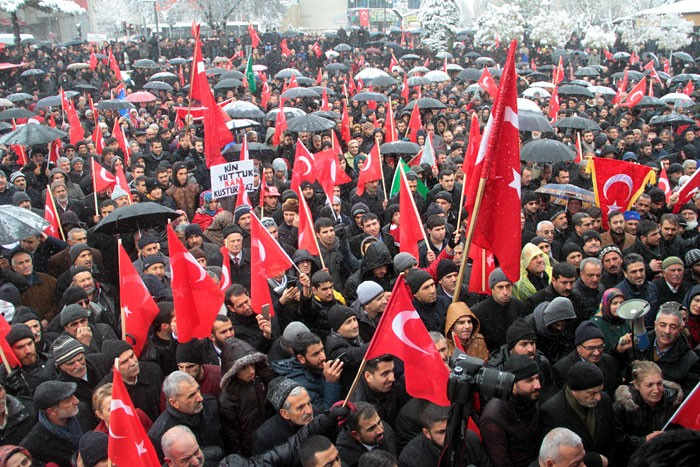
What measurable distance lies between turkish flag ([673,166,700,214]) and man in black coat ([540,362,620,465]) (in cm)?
467

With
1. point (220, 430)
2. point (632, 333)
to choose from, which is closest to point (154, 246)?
point (220, 430)

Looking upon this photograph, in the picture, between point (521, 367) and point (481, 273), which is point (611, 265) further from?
point (521, 367)

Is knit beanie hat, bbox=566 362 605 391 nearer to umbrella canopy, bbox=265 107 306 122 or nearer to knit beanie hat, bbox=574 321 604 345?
knit beanie hat, bbox=574 321 604 345

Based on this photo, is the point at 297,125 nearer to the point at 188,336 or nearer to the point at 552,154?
the point at 552,154

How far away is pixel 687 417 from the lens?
3.79 meters

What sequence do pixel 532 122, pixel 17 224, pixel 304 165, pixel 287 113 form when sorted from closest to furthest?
pixel 17 224
pixel 304 165
pixel 532 122
pixel 287 113

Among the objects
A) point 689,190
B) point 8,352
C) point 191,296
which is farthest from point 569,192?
point 8,352

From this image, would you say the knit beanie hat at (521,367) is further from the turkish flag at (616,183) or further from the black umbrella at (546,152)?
the black umbrella at (546,152)

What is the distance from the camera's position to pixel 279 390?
402 cm

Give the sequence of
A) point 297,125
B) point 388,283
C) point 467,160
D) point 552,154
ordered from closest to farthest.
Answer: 1. point 388,283
2. point 467,160
3. point 552,154
4. point 297,125

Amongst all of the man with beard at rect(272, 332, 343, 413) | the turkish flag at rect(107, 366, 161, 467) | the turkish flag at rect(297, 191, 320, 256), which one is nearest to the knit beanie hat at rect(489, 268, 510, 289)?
the man with beard at rect(272, 332, 343, 413)

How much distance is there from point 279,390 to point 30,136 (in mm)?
7613

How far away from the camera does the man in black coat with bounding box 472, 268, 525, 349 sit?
5.31 metres

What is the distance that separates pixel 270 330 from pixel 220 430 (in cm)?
118
